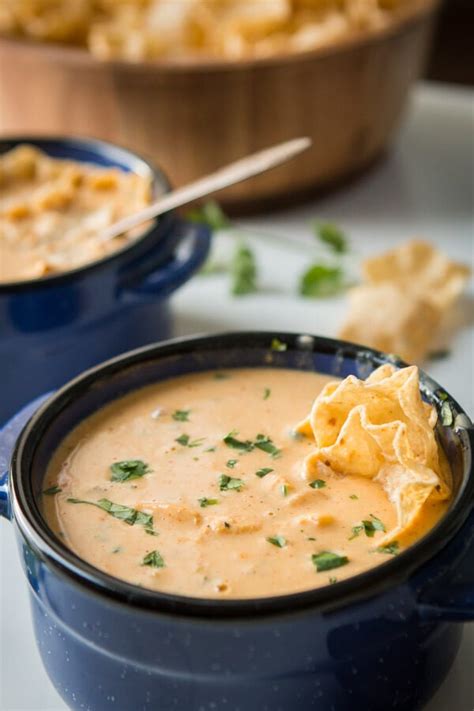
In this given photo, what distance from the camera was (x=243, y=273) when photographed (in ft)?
6.11

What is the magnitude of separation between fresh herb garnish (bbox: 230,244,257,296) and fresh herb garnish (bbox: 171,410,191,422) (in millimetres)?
627

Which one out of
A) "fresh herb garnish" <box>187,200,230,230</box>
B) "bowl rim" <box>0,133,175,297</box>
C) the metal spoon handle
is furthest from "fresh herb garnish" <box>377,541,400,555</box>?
"fresh herb garnish" <box>187,200,230,230</box>

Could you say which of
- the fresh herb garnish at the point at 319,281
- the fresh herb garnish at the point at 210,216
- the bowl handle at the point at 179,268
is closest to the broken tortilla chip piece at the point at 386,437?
the bowl handle at the point at 179,268

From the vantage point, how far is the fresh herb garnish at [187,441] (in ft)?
3.90

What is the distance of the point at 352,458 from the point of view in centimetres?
111

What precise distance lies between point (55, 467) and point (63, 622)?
0.21 m

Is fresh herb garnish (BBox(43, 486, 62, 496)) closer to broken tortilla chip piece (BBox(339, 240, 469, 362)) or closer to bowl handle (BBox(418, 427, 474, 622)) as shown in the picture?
bowl handle (BBox(418, 427, 474, 622))

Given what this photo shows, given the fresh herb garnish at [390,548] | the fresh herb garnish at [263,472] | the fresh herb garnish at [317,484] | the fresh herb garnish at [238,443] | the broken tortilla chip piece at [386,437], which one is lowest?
the fresh herb garnish at [238,443]

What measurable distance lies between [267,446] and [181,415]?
116 mm

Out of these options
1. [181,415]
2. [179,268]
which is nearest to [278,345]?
[181,415]

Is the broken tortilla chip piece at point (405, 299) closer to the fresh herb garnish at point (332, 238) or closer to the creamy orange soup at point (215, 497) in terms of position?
the fresh herb garnish at point (332, 238)

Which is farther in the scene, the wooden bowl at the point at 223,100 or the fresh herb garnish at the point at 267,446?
the wooden bowl at the point at 223,100

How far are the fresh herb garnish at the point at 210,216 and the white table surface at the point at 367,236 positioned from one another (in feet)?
0.13

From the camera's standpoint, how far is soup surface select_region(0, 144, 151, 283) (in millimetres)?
1617
